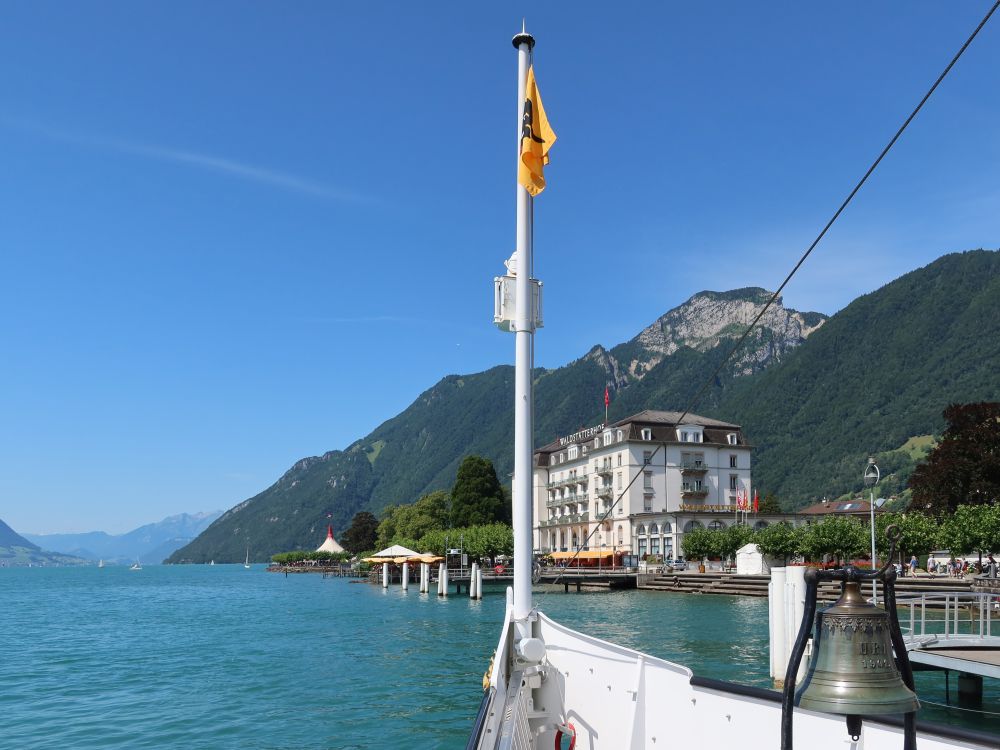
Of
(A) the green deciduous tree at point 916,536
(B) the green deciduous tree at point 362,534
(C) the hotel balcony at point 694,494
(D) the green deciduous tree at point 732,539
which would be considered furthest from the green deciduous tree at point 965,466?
(B) the green deciduous tree at point 362,534

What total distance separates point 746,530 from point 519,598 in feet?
236

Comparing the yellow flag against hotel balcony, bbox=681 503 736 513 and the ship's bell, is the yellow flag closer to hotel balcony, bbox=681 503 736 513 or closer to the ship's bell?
the ship's bell

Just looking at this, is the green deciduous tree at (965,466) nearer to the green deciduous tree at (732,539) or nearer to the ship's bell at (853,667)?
the green deciduous tree at (732,539)

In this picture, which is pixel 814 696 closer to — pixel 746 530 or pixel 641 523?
pixel 746 530

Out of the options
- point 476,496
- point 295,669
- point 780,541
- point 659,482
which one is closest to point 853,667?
point 295,669

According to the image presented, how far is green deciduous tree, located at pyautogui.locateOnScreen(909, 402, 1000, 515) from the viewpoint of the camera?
2496 inches

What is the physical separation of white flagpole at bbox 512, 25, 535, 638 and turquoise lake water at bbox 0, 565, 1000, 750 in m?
9.63

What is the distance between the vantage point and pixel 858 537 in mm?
64812

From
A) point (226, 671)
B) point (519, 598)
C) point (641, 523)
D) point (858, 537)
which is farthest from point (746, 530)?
point (519, 598)

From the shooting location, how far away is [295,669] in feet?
93.2

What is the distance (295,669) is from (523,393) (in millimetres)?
22449

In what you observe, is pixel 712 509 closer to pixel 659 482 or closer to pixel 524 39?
pixel 659 482

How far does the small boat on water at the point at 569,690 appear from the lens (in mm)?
5918

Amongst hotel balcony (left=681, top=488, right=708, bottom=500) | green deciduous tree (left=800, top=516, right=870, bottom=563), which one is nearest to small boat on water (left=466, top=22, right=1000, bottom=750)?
green deciduous tree (left=800, top=516, right=870, bottom=563)
